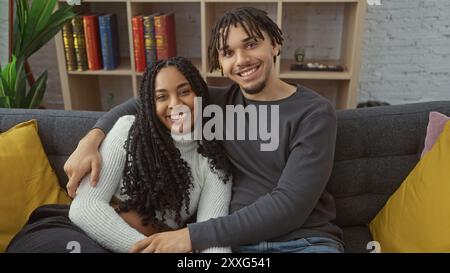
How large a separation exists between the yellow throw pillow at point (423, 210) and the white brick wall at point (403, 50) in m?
1.32

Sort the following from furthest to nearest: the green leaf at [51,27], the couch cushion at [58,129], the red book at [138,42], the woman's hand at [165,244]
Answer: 1. the red book at [138,42]
2. the green leaf at [51,27]
3. the couch cushion at [58,129]
4. the woman's hand at [165,244]

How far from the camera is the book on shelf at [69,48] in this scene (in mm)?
2141

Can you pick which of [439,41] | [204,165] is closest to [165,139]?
[204,165]

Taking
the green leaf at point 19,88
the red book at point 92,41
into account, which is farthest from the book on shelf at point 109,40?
the green leaf at point 19,88

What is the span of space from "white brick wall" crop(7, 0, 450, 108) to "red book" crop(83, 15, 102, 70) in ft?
1.60

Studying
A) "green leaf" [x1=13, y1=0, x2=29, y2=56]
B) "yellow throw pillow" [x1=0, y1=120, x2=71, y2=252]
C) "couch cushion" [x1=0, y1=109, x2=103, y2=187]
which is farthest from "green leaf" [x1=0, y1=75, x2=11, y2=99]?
"yellow throw pillow" [x1=0, y1=120, x2=71, y2=252]

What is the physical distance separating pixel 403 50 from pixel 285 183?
1.73 metres

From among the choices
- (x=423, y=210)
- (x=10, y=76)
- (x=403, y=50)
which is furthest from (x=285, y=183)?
(x=403, y=50)

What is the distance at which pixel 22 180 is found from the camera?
3.97ft

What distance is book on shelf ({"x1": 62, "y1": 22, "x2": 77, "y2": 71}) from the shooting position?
2.14 m

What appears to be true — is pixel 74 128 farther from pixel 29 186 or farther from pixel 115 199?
pixel 115 199

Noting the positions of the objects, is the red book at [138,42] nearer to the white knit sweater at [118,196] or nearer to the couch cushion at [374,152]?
the white knit sweater at [118,196]

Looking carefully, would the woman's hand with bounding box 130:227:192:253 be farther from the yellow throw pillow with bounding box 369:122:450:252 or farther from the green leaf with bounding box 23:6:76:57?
the green leaf with bounding box 23:6:76:57

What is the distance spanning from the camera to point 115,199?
3.59 feet
